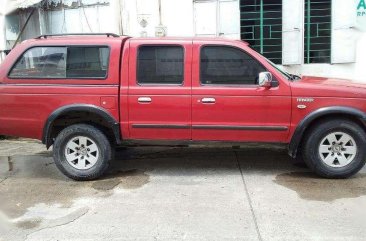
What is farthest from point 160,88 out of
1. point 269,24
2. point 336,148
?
point 269,24

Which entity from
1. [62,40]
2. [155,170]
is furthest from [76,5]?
[155,170]

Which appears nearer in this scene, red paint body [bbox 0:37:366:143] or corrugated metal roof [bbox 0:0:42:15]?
red paint body [bbox 0:37:366:143]

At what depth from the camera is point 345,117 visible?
17.0ft

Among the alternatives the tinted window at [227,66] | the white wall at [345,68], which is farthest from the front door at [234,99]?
the white wall at [345,68]

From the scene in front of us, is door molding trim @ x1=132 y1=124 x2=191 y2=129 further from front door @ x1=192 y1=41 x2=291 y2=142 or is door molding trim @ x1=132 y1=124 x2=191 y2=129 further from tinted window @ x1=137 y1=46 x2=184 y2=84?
tinted window @ x1=137 y1=46 x2=184 y2=84

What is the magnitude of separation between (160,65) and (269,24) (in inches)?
204

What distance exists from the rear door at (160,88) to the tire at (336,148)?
5.14 ft

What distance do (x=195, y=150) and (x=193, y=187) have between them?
5.67 ft

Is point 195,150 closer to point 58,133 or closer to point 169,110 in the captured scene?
point 169,110

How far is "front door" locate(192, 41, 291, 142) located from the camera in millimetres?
5164

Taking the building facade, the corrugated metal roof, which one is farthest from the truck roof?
the corrugated metal roof

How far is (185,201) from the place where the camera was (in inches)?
184

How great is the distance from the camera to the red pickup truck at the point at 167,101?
16.9 ft

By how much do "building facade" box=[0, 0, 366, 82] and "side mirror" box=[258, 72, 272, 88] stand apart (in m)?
4.90
